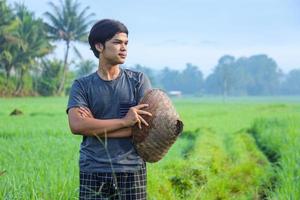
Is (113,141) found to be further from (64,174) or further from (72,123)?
(64,174)

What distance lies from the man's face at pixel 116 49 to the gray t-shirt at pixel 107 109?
0.11 metres

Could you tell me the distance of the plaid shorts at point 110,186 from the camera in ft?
8.10

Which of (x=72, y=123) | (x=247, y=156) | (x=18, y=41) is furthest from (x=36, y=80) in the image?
(x=72, y=123)

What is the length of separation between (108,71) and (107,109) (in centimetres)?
20

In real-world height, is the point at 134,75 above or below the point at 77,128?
above

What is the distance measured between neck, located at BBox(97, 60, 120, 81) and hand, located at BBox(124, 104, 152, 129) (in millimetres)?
244

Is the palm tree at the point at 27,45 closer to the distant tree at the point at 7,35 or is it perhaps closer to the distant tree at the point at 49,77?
the distant tree at the point at 7,35

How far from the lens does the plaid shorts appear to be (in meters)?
2.47

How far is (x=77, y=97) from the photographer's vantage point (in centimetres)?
248

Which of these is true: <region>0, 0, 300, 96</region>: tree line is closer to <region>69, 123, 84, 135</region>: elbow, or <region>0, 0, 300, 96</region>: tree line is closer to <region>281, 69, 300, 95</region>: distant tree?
<region>69, 123, 84, 135</region>: elbow

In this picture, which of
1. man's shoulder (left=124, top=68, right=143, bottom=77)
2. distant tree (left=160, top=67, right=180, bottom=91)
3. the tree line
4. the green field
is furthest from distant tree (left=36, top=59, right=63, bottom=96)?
distant tree (left=160, top=67, right=180, bottom=91)

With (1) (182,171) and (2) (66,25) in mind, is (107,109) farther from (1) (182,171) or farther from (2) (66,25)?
(2) (66,25)

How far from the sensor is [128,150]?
2.50m

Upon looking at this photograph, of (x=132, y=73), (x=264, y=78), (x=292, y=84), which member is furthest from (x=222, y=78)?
(x=132, y=73)
